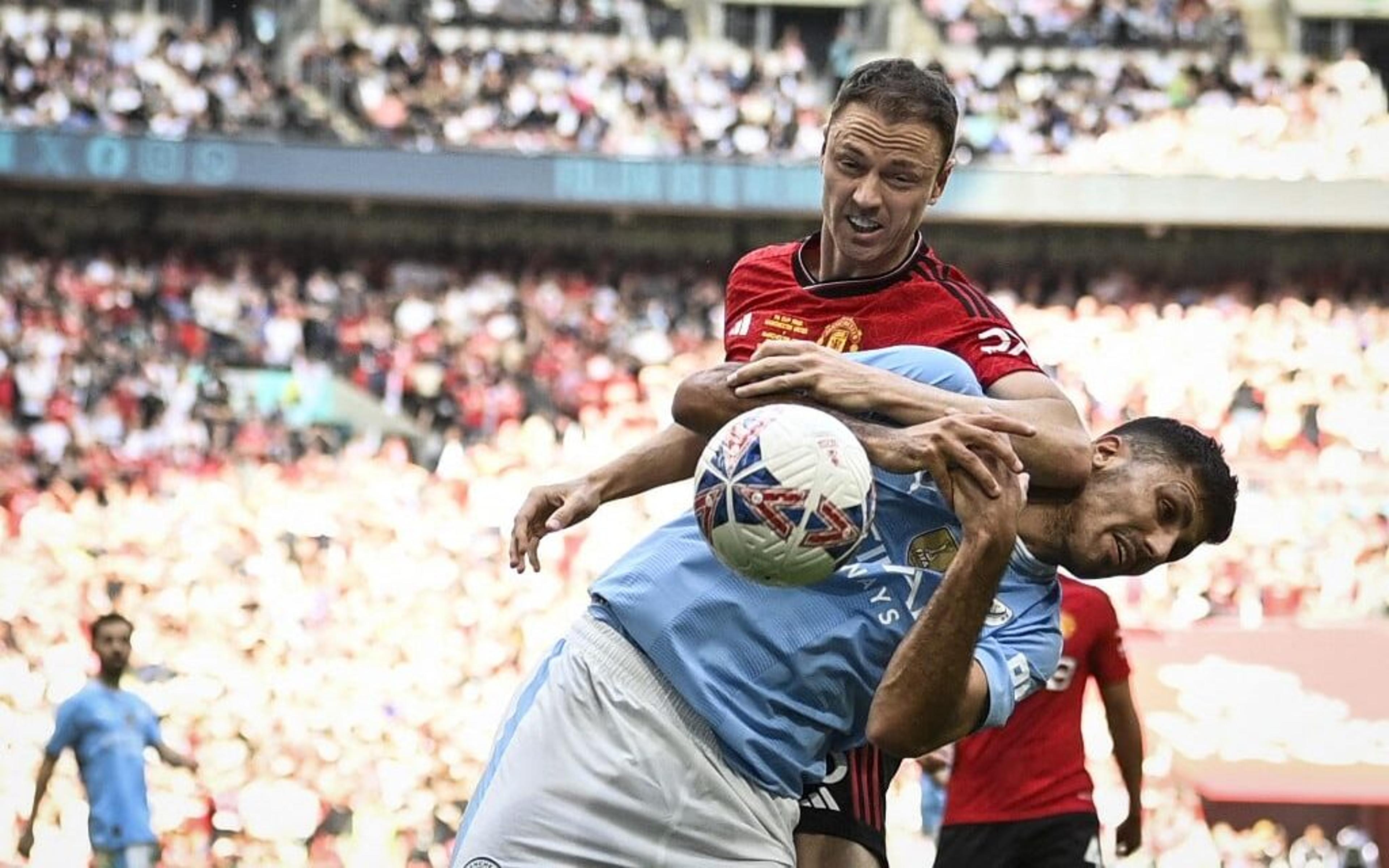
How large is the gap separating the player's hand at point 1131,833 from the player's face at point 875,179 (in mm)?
3277

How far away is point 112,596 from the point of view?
13.8 metres

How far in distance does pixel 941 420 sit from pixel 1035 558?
58 centimetres

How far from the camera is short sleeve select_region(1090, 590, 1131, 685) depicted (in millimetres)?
6504

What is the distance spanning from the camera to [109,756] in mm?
8602

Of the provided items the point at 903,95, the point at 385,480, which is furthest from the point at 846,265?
the point at 385,480

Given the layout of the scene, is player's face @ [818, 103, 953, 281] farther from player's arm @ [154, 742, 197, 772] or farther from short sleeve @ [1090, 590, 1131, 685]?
player's arm @ [154, 742, 197, 772]

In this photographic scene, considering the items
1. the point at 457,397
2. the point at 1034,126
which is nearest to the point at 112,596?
the point at 457,397

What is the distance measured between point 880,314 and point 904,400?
57cm

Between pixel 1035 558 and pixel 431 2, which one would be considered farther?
pixel 431 2

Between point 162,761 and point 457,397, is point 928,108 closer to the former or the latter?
point 162,761

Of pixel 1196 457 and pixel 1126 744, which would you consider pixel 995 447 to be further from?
pixel 1126 744

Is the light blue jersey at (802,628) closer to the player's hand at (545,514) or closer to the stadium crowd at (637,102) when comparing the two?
the player's hand at (545,514)

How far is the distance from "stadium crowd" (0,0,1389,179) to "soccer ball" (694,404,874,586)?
2040 centimetres

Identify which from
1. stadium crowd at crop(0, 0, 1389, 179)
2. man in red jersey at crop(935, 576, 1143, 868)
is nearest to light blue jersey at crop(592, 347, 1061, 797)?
man in red jersey at crop(935, 576, 1143, 868)
